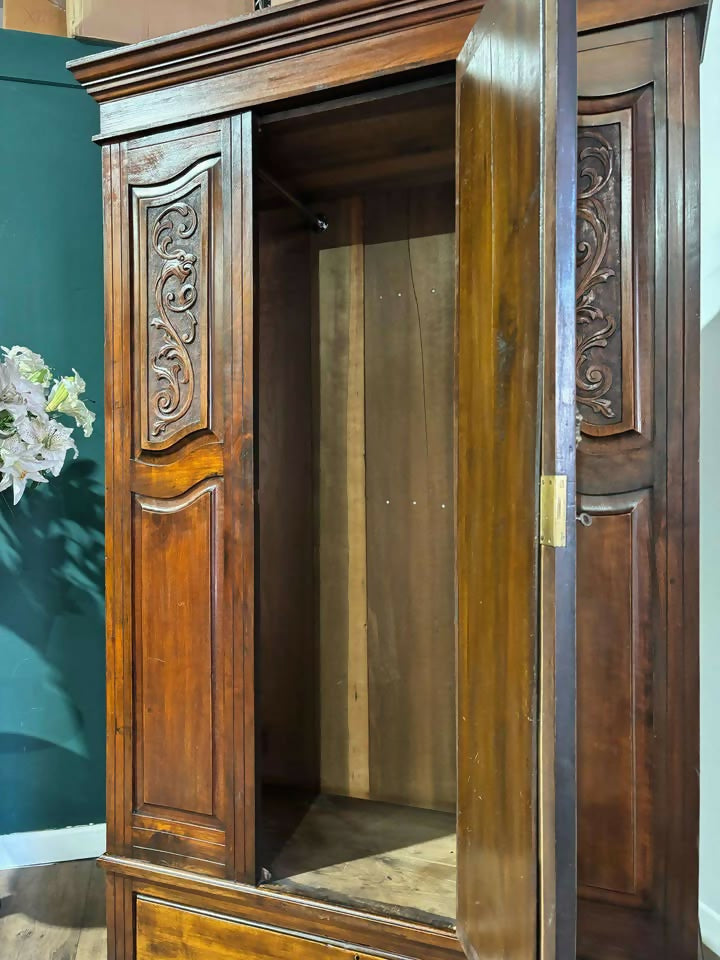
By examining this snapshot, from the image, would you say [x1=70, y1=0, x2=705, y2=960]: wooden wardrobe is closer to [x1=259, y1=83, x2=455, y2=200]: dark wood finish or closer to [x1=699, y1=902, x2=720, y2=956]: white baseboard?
[x1=259, y1=83, x2=455, y2=200]: dark wood finish

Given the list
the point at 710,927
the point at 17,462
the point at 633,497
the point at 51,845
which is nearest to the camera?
the point at 633,497

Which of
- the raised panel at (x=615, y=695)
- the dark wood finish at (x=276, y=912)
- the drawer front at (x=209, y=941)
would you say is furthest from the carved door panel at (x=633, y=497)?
the drawer front at (x=209, y=941)

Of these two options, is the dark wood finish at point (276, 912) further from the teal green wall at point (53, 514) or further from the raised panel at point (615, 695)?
the teal green wall at point (53, 514)

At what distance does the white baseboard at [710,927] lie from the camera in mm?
1382

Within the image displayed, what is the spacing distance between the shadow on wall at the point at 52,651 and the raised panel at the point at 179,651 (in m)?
A: 0.60

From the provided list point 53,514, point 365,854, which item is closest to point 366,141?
point 53,514

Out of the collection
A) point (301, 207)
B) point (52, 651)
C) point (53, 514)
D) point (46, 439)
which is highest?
point (301, 207)

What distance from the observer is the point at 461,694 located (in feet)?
3.46

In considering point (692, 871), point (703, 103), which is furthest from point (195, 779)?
point (703, 103)

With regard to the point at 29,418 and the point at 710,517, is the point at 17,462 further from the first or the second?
the point at 710,517

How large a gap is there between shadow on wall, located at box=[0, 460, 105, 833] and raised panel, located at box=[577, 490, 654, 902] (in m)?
1.40

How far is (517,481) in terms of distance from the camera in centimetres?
83

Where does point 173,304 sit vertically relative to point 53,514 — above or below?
above

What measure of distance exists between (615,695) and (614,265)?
67 centimetres
